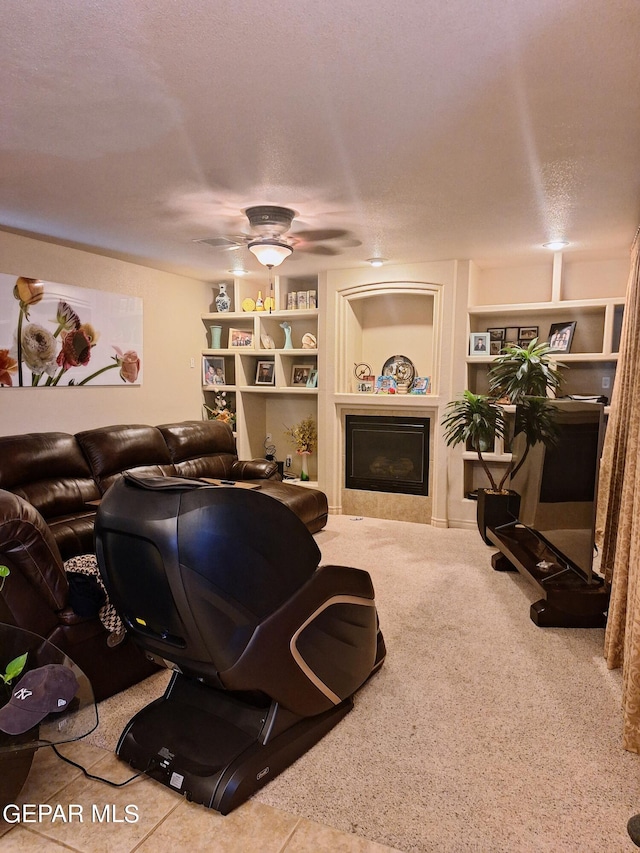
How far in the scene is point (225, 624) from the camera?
1638 mm

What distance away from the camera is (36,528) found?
6.69ft

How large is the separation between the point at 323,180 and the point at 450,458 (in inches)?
121

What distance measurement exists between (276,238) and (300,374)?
101 inches

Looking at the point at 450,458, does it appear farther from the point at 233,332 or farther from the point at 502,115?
the point at 502,115

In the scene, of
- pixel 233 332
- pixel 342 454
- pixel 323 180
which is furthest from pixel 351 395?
pixel 323 180

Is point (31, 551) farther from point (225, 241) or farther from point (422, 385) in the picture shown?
point (422, 385)

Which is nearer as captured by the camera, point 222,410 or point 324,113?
point 324,113

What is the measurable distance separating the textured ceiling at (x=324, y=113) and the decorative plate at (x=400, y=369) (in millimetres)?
2016

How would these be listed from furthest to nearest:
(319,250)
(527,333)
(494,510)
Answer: (527,333), (494,510), (319,250)

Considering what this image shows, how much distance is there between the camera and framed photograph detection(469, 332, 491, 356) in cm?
494

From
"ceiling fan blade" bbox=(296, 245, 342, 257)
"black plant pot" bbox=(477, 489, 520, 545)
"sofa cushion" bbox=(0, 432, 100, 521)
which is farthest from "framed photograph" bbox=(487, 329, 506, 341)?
"sofa cushion" bbox=(0, 432, 100, 521)

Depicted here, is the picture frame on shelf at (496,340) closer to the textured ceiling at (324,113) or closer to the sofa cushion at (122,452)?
the textured ceiling at (324,113)

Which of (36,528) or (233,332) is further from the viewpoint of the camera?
(233,332)

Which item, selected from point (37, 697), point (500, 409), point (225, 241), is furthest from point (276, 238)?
point (37, 697)
